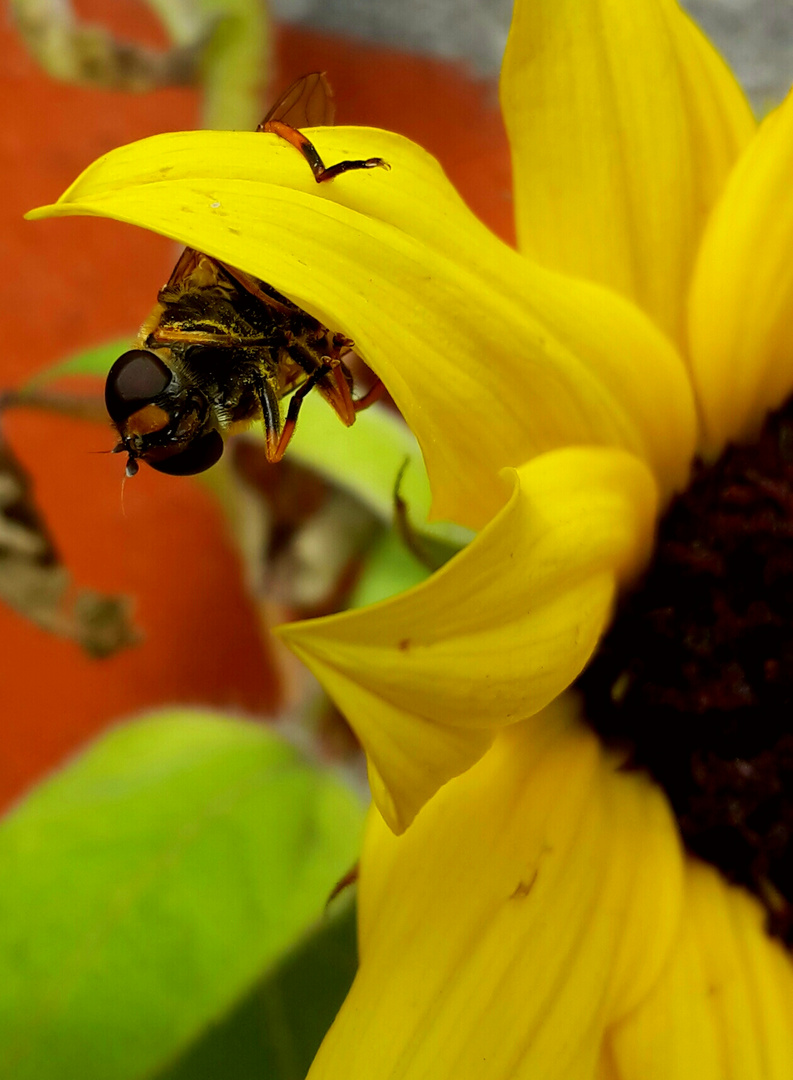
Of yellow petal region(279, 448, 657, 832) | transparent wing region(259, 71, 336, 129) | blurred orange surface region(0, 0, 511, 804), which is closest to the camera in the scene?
yellow petal region(279, 448, 657, 832)

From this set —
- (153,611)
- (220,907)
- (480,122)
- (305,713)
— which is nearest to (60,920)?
(220,907)

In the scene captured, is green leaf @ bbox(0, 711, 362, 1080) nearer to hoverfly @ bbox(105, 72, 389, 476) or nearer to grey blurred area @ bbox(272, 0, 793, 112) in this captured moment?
hoverfly @ bbox(105, 72, 389, 476)

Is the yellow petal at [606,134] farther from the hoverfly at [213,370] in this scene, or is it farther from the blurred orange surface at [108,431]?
the blurred orange surface at [108,431]

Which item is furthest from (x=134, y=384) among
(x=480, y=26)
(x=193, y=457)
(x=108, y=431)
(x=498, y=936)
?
(x=480, y=26)

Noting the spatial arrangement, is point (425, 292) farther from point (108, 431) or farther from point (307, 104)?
point (108, 431)

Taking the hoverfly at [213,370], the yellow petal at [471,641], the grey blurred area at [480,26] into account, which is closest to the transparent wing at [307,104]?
the hoverfly at [213,370]

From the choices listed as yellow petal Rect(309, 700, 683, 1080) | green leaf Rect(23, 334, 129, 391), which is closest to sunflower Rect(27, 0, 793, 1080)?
yellow petal Rect(309, 700, 683, 1080)
